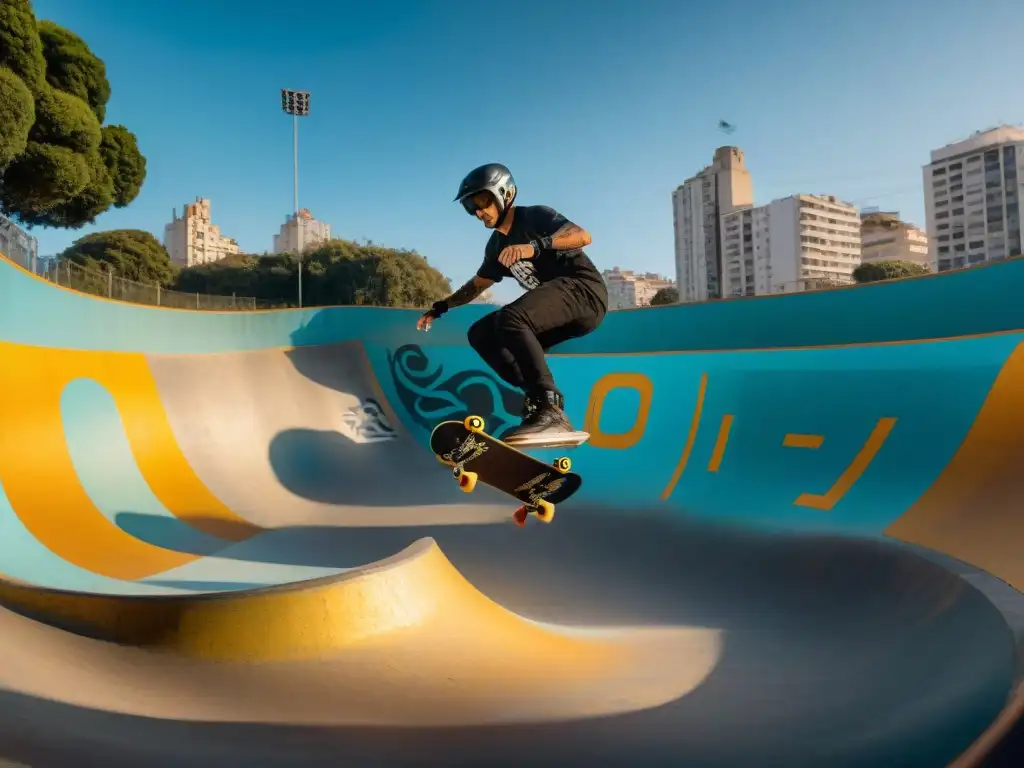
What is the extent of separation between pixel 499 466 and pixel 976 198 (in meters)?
112

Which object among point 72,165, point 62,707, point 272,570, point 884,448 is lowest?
point 272,570

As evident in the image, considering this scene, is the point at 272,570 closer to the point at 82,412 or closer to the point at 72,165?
the point at 82,412

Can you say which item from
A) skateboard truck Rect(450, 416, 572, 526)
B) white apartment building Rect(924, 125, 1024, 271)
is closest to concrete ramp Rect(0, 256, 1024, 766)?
skateboard truck Rect(450, 416, 572, 526)

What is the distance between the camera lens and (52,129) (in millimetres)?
22516

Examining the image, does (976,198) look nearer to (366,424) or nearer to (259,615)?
(366,424)

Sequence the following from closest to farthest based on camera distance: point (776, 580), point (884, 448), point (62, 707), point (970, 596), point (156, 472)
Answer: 1. point (62, 707)
2. point (970, 596)
3. point (776, 580)
4. point (884, 448)
5. point (156, 472)

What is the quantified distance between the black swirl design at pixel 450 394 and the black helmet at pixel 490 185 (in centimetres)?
764

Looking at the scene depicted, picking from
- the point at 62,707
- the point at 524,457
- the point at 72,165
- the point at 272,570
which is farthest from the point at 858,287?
the point at 72,165

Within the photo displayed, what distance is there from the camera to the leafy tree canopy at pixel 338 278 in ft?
151

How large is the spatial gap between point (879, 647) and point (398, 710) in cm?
336

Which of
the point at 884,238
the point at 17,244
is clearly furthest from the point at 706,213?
the point at 17,244

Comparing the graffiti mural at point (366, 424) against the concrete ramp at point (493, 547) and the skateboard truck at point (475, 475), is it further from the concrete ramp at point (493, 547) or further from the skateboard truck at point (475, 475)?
the skateboard truck at point (475, 475)

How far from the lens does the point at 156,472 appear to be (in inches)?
335

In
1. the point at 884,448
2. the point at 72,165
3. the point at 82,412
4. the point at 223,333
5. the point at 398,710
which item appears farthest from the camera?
the point at 72,165
